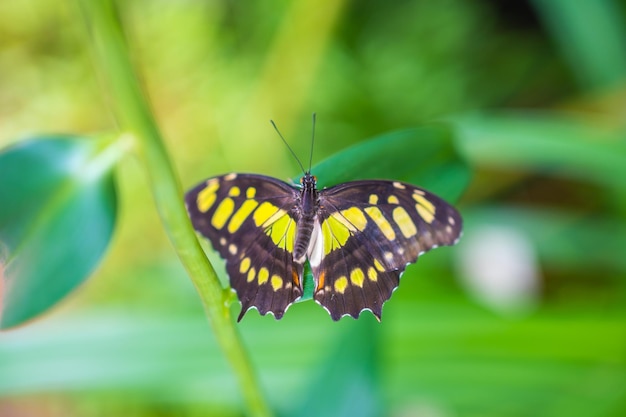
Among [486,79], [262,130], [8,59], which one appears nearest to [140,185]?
[262,130]

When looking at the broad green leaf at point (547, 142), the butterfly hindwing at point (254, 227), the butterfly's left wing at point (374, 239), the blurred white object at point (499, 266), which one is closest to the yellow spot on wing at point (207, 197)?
the butterfly hindwing at point (254, 227)

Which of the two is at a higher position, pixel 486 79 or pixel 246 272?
pixel 486 79

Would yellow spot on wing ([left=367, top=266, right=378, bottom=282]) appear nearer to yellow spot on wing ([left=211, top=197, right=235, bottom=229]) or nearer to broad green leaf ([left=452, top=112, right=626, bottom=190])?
yellow spot on wing ([left=211, top=197, right=235, bottom=229])

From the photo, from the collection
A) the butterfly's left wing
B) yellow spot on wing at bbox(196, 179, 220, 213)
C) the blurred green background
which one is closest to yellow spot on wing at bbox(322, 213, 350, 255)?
the butterfly's left wing

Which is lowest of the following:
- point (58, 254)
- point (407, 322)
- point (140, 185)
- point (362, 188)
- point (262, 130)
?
point (58, 254)

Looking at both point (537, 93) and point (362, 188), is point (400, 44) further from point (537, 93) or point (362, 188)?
point (362, 188)

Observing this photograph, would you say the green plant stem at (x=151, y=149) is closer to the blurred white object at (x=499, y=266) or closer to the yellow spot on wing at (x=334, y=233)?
the yellow spot on wing at (x=334, y=233)

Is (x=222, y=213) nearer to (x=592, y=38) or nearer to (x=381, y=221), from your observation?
(x=381, y=221)

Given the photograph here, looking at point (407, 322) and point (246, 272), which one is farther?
point (407, 322)
